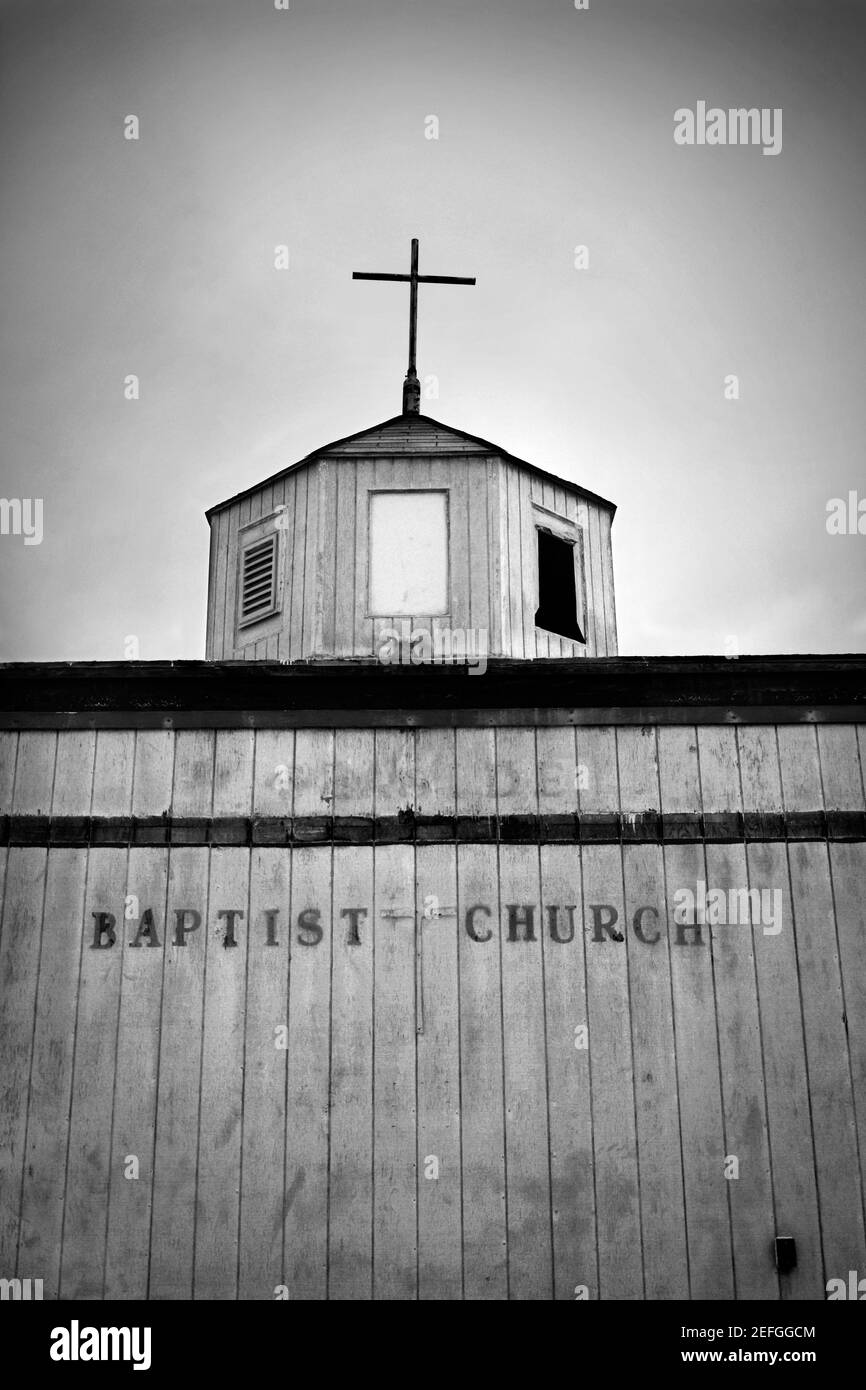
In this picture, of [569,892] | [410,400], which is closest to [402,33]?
[410,400]

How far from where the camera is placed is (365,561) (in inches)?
406

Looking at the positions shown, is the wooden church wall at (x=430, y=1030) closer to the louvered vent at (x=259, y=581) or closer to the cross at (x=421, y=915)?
the cross at (x=421, y=915)

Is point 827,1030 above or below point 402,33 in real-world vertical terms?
below

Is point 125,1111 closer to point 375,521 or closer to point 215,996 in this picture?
point 215,996

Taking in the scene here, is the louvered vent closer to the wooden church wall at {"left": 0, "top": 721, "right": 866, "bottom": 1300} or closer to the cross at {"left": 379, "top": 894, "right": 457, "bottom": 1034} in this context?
the wooden church wall at {"left": 0, "top": 721, "right": 866, "bottom": 1300}

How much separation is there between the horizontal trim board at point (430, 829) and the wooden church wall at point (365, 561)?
8.77ft

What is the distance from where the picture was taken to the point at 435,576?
10258 mm

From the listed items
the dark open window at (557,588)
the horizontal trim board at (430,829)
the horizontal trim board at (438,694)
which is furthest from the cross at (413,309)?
the horizontal trim board at (430,829)

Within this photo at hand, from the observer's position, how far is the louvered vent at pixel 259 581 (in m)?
10.8

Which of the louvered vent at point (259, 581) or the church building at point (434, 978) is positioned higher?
the louvered vent at point (259, 581)

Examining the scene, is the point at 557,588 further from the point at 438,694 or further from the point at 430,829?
the point at 430,829
